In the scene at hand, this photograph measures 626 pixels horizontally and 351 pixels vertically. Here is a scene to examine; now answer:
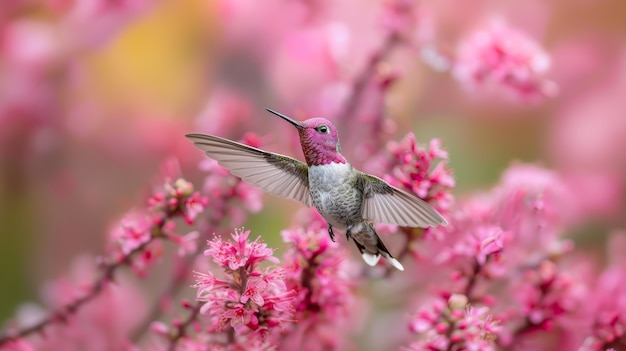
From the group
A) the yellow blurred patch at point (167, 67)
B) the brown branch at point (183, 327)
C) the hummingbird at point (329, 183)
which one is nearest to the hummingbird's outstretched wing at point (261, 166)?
the hummingbird at point (329, 183)

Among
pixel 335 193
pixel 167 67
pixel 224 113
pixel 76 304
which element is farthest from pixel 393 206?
pixel 167 67

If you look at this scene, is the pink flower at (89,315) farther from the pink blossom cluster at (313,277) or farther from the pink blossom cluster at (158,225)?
Answer: the pink blossom cluster at (313,277)

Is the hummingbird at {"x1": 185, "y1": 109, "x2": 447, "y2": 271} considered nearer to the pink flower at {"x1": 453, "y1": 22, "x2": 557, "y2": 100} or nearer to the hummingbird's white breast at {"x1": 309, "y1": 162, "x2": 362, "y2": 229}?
the hummingbird's white breast at {"x1": 309, "y1": 162, "x2": 362, "y2": 229}

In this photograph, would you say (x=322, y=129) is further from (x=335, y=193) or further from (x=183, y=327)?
(x=183, y=327)

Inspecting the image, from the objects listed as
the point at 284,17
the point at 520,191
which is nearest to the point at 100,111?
the point at 284,17

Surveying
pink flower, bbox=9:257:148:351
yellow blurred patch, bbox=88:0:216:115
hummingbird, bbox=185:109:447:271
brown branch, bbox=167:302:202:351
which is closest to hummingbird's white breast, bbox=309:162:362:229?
hummingbird, bbox=185:109:447:271

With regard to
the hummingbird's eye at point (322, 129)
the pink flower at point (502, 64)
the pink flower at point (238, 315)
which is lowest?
the pink flower at point (238, 315)
